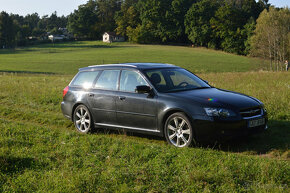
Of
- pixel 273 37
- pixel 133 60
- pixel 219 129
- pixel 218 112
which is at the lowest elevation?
pixel 133 60

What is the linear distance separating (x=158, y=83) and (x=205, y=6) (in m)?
90.0

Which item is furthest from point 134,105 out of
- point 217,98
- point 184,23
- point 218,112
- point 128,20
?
point 128,20

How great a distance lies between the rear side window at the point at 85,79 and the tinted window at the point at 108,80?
0.78 ft

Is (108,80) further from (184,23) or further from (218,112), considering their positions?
(184,23)

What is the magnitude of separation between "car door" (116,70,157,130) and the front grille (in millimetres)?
1669

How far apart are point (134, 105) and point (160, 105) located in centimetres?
69

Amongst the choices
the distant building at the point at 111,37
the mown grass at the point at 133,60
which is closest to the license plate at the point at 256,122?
the mown grass at the point at 133,60

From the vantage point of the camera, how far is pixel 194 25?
306ft

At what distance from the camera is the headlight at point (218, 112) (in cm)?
634

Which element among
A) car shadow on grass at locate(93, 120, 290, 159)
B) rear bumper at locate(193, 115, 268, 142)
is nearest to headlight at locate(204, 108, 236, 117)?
rear bumper at locate(193, 115, 268, 142)

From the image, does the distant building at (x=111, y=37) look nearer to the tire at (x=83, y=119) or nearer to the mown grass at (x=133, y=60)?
the mown grass at (x=133, y=60)

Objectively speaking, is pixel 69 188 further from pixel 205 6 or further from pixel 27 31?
pixel 27 31

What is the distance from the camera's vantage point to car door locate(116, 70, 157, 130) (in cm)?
719

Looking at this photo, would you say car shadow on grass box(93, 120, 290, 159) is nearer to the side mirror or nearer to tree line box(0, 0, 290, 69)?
the side mirror
